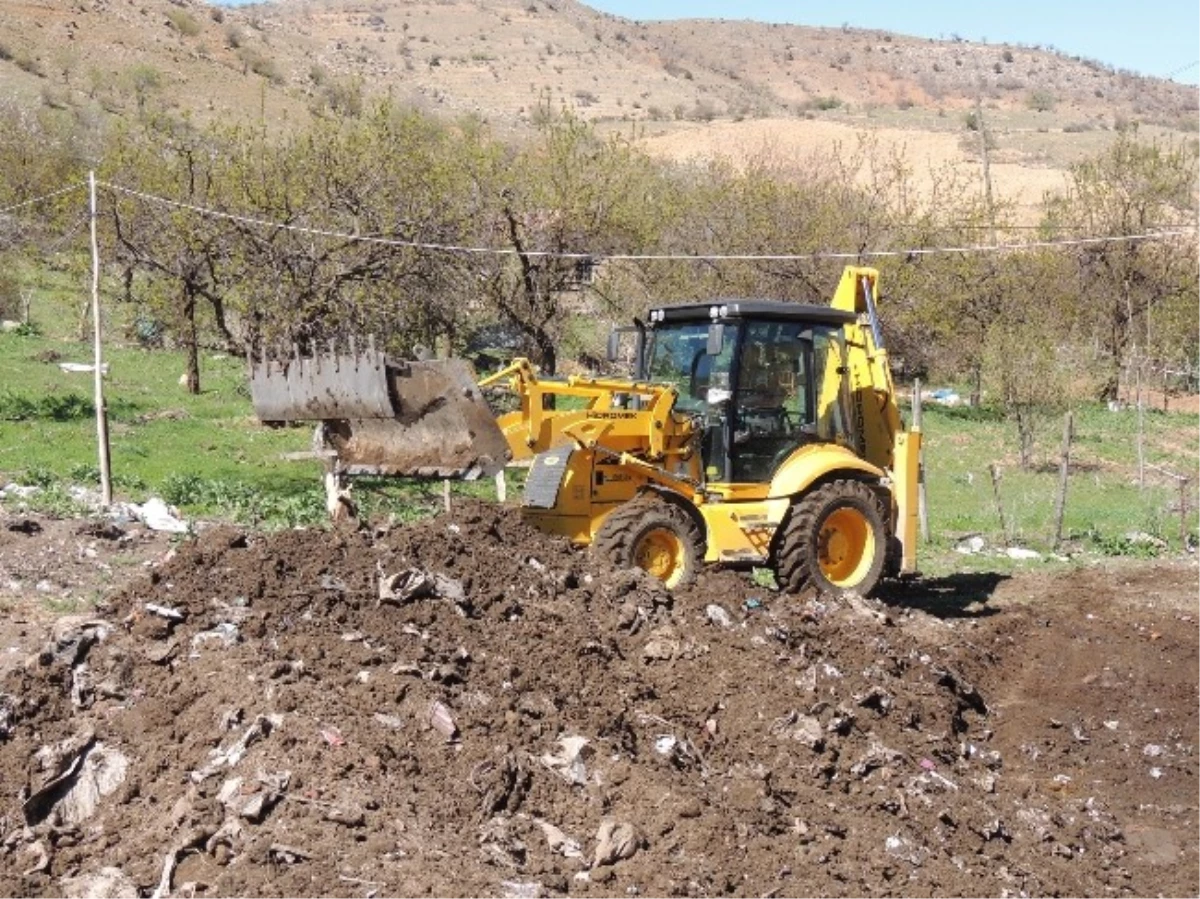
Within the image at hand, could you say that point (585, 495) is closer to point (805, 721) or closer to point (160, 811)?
point (805, 721)

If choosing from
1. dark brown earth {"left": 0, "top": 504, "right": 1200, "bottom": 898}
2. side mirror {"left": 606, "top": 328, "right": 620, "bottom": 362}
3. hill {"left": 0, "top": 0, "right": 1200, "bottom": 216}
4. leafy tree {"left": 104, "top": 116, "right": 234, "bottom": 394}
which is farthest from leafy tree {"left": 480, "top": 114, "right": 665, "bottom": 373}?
dark brown earth {"left": 0, "top": 504, "right": 1200, "bottom": 898}

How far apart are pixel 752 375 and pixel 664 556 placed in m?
1.65

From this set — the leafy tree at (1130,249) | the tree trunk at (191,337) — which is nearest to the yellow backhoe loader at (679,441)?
the tree trunk at (191,337)

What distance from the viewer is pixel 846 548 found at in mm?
10906

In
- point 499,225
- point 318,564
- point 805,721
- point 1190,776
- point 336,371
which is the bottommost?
point 1190,776

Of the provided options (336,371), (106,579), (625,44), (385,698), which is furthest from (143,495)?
(625,44)

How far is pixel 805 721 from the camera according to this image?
731 centimetres

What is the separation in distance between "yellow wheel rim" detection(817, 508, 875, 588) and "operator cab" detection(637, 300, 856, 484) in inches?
27.7

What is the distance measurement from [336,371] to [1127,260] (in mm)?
26982

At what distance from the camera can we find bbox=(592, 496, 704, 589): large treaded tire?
9375mm

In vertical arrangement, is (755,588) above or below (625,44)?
below

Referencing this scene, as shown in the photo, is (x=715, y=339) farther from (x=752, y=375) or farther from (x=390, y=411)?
(x=390, y=411)

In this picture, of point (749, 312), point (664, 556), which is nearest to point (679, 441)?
point (664, 556)

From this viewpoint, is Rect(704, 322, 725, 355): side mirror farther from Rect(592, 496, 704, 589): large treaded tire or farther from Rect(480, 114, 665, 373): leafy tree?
Rect(480, 114, 665, 373): leafy tree
